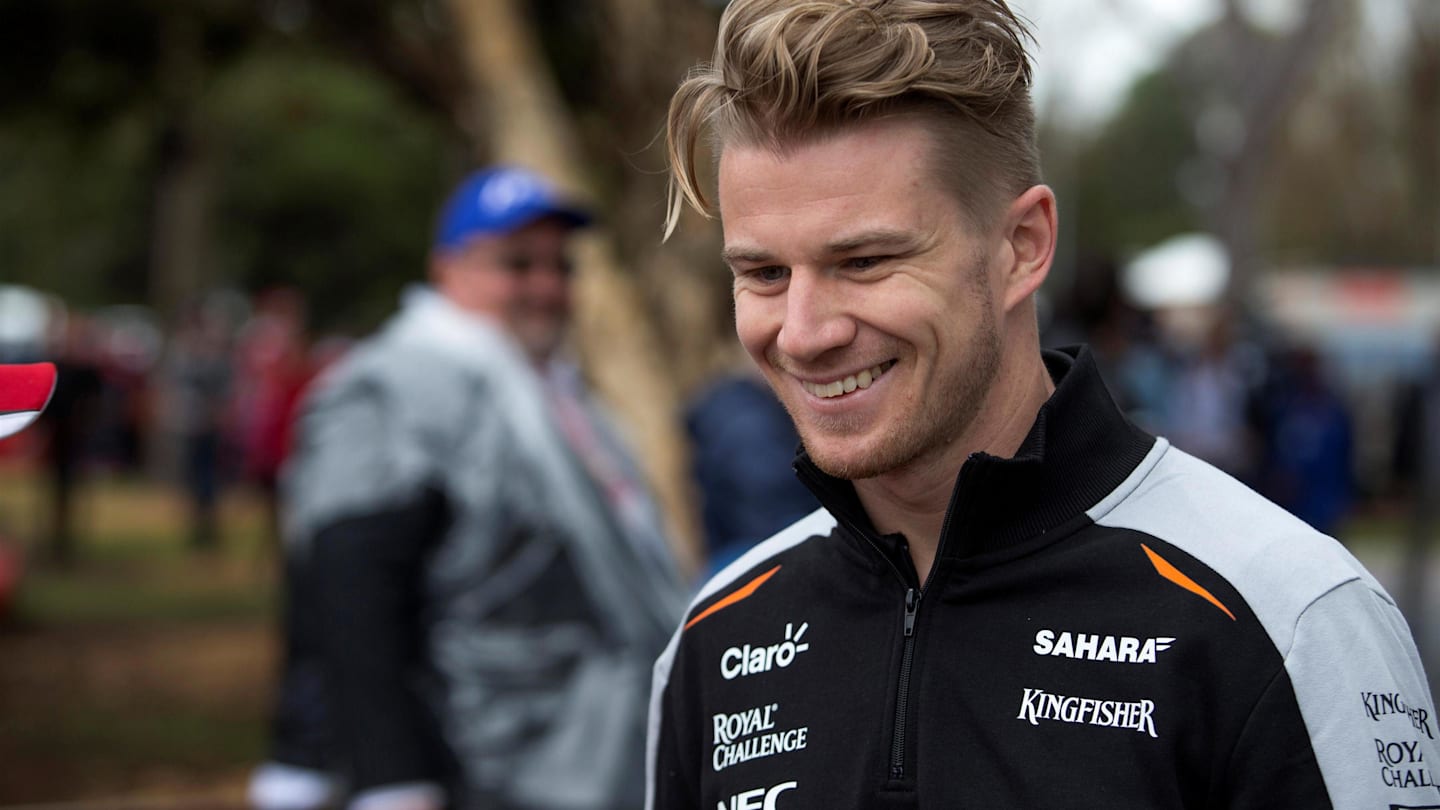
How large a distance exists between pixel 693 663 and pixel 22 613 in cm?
1144

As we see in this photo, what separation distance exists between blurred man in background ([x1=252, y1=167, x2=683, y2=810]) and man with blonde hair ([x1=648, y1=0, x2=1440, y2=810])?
196cm

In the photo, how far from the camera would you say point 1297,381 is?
11.5m

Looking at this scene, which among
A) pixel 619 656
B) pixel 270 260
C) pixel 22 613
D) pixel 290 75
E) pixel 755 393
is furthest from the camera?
pixel 270 260

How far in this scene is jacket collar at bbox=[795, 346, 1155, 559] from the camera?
5.87 feet

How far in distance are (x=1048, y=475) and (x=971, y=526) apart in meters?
0.11

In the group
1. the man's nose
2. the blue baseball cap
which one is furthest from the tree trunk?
the man's nose

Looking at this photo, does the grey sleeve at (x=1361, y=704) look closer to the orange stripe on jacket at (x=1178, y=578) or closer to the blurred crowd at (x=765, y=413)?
the orange stripe on jacket at (x=1178, y=578)

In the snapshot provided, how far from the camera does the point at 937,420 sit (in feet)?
5.98

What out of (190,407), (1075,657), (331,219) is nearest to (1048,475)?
(1075,657)

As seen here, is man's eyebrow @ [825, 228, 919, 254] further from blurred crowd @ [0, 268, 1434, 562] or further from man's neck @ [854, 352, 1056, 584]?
blurred crowd @ [0, 268, 1434, 562]

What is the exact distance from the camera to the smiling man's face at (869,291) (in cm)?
177

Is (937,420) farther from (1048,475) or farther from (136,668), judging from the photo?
(136,668)

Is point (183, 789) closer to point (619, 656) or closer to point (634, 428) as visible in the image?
point (634, 428)

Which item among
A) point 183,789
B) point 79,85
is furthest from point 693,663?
point 79,85
